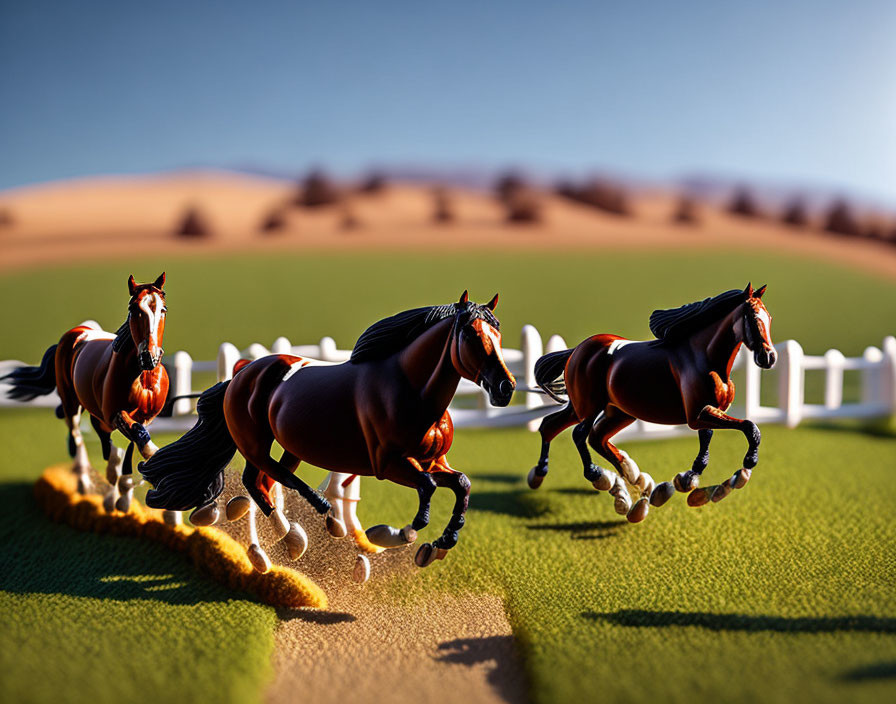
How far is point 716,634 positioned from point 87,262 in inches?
722

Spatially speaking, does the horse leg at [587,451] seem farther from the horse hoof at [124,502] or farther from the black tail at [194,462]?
the horse hoof at [124,502]

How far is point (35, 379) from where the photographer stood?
17.7ft

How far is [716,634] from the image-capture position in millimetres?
3648

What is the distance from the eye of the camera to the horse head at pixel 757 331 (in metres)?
3.45

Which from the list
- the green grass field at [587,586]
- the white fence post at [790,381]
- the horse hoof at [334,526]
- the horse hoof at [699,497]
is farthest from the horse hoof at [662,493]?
the white fence post at [790,381]

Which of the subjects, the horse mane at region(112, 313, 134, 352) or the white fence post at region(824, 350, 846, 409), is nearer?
the horse mane at region(112, 313, 134, 352)

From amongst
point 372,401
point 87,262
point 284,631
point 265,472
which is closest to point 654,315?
point 372,401

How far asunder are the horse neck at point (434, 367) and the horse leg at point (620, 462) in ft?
4.35

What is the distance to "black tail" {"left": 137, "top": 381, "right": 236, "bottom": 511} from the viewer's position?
12.7ft

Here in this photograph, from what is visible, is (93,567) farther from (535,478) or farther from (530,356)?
(530,356)

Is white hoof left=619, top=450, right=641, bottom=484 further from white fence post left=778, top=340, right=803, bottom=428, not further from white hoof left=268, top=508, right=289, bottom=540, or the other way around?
white fence post left=778, top=340, right=803, bottom=428

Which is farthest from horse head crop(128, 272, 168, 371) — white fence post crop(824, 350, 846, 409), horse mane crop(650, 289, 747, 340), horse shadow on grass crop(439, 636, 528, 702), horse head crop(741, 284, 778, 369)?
white fence post crop(824, 350, 846, 409)

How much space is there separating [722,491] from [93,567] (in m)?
4.03

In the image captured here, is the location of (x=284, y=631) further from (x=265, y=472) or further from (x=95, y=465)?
(x=95, y=465)
